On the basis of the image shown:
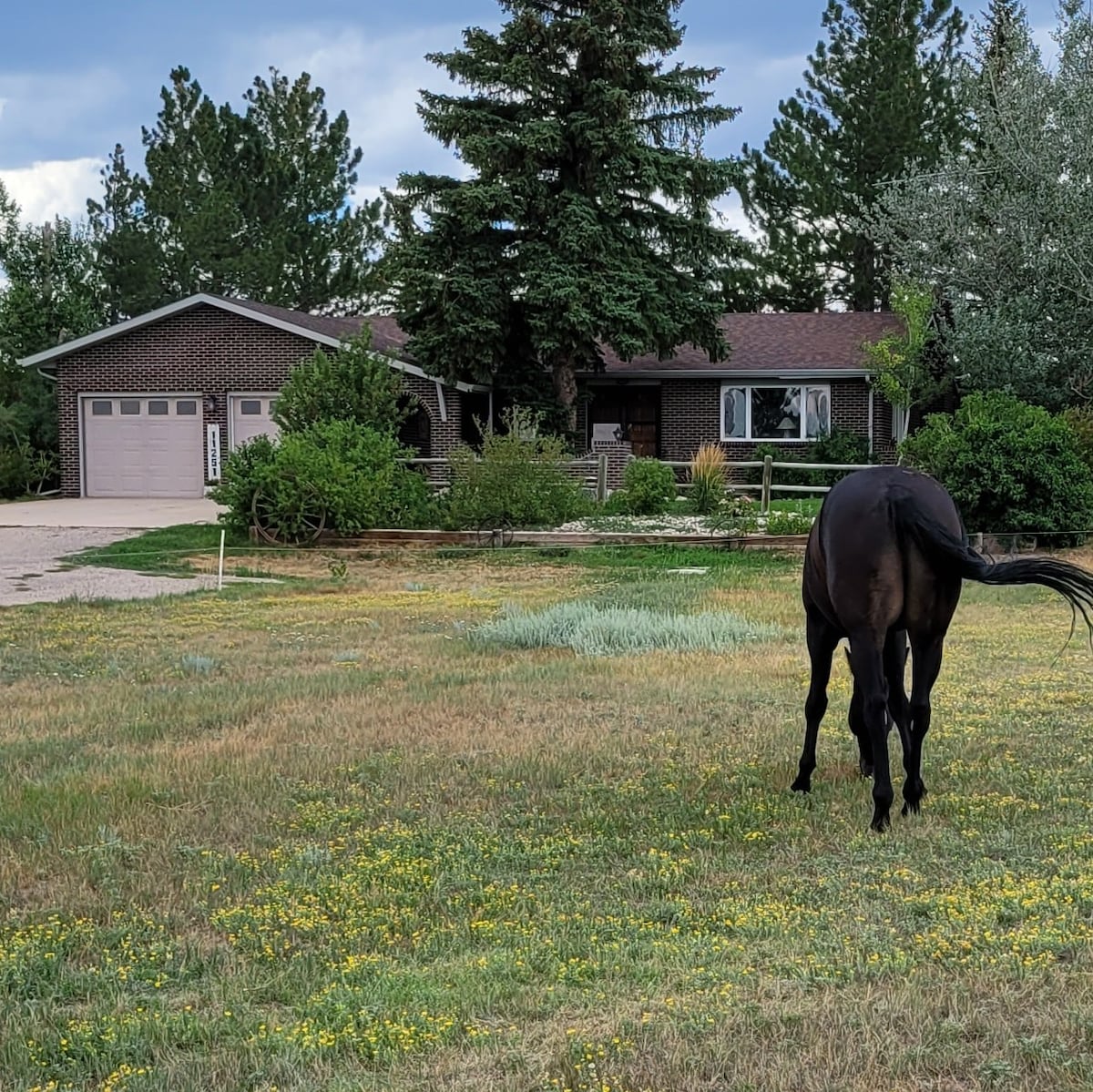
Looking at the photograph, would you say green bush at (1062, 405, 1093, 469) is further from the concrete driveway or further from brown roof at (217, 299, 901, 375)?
the concrete driveway

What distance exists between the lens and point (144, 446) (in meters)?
29.3

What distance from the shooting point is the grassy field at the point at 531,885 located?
133 inches

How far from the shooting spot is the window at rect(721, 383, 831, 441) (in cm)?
A: 2958

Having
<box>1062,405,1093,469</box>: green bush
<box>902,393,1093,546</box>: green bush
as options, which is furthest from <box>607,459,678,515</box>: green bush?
<box>1062,405,1093,469</box>: green bush

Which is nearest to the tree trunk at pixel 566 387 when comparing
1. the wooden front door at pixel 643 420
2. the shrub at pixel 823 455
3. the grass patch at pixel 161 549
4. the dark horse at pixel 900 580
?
the wooden front door at pixel 643 420

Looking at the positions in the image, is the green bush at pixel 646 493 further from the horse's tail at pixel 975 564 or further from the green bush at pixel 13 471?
the horse's tail at pixel 975 564

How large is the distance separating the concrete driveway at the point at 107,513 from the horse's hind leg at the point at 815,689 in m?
17.8

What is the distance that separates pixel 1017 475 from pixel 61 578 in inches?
483

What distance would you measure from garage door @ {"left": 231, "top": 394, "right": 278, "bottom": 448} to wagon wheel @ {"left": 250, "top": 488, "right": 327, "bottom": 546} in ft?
31.4

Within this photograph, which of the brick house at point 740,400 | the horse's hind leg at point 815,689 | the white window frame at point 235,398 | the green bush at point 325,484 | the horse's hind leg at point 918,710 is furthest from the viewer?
the brick house at point 740,400

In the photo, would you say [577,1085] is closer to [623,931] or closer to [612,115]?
[623,931]

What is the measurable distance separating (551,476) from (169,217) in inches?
1037

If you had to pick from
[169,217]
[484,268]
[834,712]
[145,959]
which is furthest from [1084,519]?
[169,217]

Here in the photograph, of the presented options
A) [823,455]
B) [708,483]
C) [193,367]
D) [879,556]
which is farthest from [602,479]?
[879,556]
